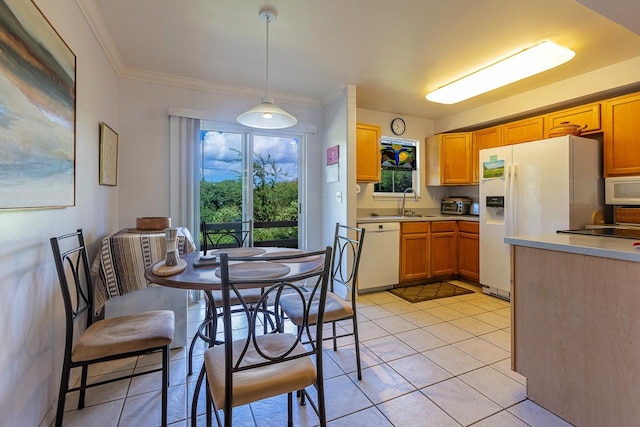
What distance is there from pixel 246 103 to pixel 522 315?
3.27 metres

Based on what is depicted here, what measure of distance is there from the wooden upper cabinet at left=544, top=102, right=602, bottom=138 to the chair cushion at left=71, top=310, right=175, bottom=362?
4128 mm

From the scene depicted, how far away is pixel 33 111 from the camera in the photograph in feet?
4.30

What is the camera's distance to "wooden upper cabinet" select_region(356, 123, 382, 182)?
372cm

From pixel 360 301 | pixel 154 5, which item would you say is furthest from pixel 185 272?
pixel 360 301

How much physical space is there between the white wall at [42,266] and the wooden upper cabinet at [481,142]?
4.31 m

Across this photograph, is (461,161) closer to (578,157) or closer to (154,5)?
(578,157)

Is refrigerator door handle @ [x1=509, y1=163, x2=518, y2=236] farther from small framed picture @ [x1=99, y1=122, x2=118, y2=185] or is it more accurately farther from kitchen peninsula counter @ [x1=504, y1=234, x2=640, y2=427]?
small framed picture @ [x1=99, y1=122, x2=118, y2=185]

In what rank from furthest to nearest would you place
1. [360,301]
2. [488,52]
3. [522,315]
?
[360,301] → [488,52] → [522,315]

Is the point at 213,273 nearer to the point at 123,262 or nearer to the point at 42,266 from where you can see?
the point at 42,266

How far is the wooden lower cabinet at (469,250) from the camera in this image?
12.6 feet

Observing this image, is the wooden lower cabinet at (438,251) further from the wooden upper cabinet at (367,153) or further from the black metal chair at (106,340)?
the black metal chair at (106,340)

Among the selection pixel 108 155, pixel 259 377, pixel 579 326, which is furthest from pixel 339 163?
pixel 259 377

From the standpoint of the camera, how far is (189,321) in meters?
2.79

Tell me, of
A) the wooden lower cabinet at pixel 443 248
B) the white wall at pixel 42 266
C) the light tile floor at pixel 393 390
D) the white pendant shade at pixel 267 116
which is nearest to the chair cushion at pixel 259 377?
the light tile floor at pixel 393 390
